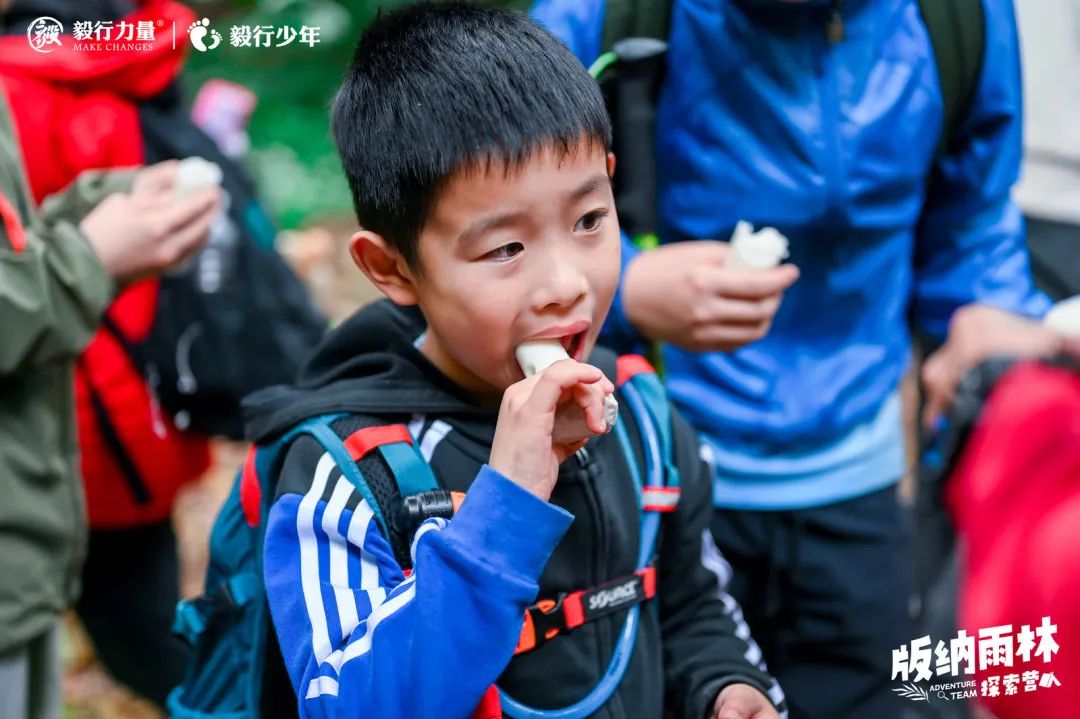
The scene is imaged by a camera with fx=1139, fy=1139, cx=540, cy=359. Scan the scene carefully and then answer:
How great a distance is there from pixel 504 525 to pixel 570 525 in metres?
0.23

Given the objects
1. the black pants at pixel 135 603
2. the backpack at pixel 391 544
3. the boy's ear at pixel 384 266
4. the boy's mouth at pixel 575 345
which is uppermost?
the boy's ear at pixel 384 266

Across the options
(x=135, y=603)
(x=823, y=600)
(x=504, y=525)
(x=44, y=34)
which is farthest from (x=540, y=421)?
(x=135, y=603)

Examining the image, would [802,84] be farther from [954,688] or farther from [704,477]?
[954,688]

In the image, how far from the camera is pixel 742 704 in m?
1.49

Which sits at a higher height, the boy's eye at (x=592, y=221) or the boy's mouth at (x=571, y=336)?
the boy's eye at (x=592, y=221)

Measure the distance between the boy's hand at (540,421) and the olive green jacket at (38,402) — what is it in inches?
37.0

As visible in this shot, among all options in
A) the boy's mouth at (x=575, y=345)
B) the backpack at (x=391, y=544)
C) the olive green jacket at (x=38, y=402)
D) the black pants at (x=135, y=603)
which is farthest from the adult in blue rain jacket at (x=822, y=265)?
the black pants at (x=135, y=603)

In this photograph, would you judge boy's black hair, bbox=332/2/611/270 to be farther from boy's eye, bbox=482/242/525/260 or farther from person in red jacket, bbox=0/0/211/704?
person in red jacket, bbox=0/0/211/704

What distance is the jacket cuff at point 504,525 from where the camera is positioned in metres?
1.18

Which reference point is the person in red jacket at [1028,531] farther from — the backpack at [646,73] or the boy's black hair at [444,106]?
the backpack at [646,73]

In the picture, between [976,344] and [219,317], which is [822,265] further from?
[219,317]

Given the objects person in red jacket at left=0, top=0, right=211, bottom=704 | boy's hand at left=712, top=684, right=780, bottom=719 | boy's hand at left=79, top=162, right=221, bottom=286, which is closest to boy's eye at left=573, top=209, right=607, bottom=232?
boy's hand at left=712, top=684, right=780, bottom=719

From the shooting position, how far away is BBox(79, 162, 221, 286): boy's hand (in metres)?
2.00

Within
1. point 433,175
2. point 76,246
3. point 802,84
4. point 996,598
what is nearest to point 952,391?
point 996,598
